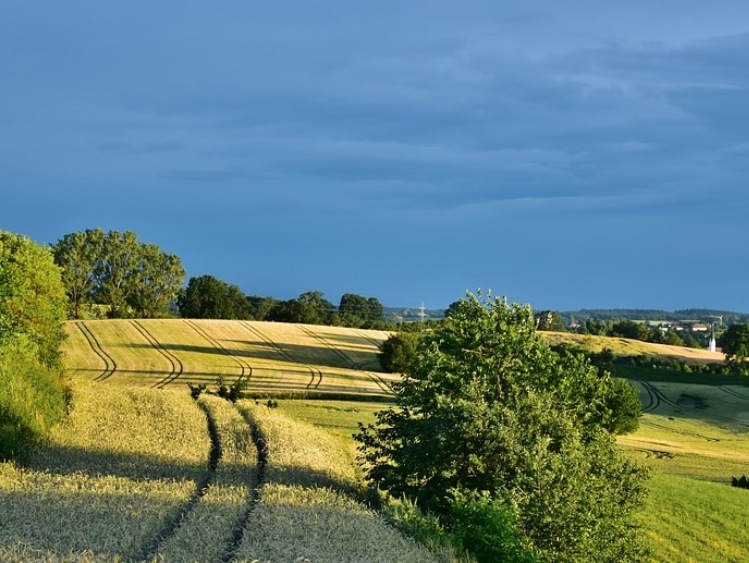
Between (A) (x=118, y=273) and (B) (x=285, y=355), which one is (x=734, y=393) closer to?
(B) (x=285, y=355)

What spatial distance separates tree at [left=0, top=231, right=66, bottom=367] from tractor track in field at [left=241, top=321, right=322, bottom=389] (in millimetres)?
30436

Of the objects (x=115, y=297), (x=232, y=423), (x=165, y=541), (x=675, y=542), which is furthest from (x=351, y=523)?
(x=115, y=297)

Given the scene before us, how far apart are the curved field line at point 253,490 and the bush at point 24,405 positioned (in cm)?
739

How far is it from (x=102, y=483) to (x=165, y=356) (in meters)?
76.2

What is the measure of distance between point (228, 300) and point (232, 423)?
116m

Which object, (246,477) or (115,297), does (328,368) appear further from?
(246,477)

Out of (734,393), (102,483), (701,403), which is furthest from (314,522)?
(734,393)

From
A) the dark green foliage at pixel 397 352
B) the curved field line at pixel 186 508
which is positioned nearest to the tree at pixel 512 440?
the curved field line at pixel 186 508

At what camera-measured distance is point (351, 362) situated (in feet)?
324

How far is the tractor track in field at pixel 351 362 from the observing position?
3311 inches

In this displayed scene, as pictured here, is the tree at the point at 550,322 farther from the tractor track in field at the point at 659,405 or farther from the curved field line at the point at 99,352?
the curved field line at the point at 99,352

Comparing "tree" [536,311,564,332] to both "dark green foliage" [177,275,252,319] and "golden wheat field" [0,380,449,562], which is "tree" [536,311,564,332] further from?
"golden wheat field" [0,380,449,562]

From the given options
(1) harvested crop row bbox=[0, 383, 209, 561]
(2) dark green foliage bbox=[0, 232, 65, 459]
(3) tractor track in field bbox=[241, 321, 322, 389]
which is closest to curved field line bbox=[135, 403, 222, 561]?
(1) harvested crop row bbox=[0, 383, 209, 561]

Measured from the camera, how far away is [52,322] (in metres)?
53.2
